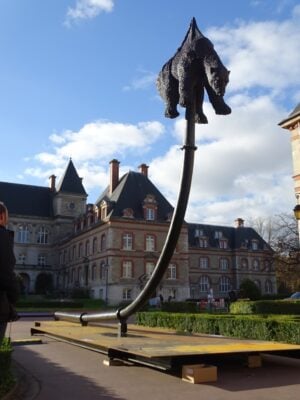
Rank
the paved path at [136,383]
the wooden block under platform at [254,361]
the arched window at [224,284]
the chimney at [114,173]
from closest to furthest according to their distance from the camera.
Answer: the paved path at [136,383] → the wooden block under platform at [254,361] → the chimney at [114,173] → the arched window at [224,284]

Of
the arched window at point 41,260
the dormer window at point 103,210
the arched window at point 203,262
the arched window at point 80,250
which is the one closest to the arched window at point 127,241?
the dormer window at point 103,210

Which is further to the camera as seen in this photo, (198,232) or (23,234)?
(23,234)

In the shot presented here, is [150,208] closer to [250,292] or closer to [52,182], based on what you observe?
[250,292]

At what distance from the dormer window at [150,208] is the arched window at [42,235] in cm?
2651

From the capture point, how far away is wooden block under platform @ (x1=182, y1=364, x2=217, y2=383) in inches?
292

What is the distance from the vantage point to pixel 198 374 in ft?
24.4

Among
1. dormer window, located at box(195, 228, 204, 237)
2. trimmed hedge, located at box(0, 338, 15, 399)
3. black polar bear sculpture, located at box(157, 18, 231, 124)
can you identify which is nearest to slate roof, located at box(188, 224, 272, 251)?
dormer window, located at box(195, 228, 204, 237)

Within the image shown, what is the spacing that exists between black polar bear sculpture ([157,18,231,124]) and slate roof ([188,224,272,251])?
6023 centimetres

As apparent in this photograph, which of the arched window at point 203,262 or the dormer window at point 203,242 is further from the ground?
the dormer window at point 203,242

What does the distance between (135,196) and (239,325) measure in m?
38.8

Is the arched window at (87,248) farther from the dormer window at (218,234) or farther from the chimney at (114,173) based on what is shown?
the dormer window at (218,234)

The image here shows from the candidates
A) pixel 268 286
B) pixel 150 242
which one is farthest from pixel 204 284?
pixel 150 242

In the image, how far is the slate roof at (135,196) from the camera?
5084cm

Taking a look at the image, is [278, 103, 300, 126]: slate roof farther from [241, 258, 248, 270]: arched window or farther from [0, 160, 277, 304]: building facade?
[241, 258, 248, 270]: arched window
